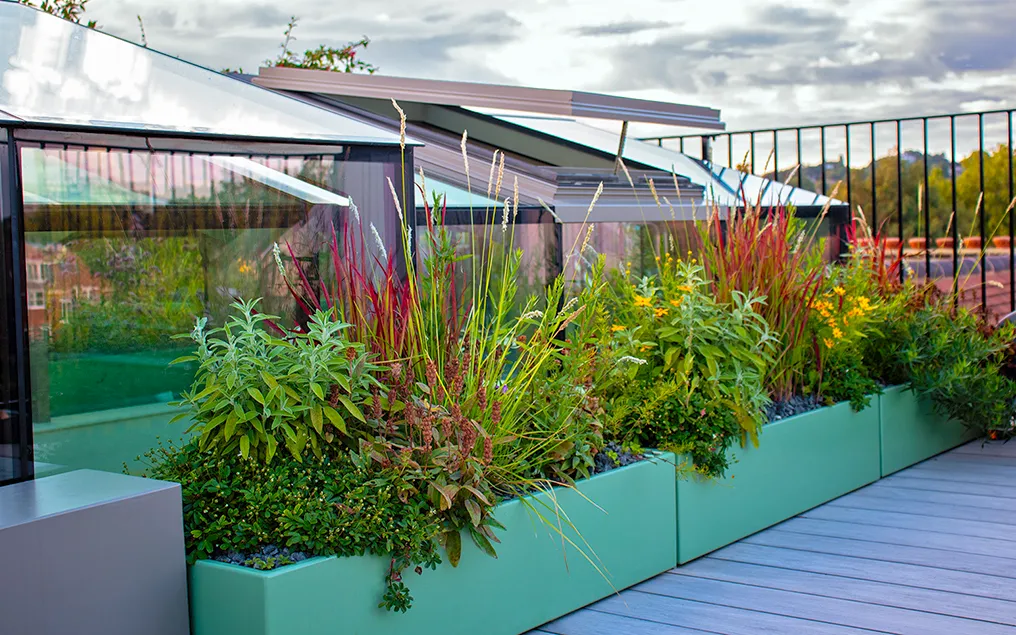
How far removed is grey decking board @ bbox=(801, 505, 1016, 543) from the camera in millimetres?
3213

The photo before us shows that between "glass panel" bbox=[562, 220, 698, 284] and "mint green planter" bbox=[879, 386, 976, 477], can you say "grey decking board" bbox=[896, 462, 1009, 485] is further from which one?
"glass panel" bbox=[562, 220, 698, 284]

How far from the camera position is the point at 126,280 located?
237cm

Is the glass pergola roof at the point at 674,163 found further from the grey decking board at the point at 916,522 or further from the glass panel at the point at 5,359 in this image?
the glass panel at the point at 5,359

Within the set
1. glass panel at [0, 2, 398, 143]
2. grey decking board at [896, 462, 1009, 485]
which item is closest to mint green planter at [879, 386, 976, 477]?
grey decking board at [896, 462, 1009, 485]

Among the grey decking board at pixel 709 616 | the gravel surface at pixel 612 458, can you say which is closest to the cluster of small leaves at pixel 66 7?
the gravel surface at pixel 612 458

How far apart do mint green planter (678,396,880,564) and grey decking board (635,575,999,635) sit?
218mm

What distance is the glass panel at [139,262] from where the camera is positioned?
221 centimetres

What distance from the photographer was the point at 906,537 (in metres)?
3.17

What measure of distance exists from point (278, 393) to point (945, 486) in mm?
2797

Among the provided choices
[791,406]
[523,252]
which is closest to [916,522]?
[791,406]

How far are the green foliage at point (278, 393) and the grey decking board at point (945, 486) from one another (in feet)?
8.16

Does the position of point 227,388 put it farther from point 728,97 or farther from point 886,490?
point 728,97

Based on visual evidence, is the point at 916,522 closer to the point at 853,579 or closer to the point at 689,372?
the point at 853,579

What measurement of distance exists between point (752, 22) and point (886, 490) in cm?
569
